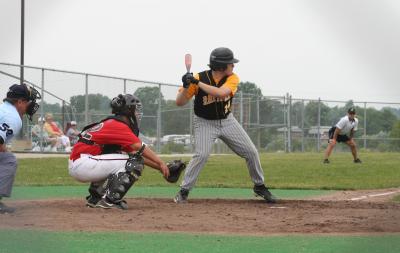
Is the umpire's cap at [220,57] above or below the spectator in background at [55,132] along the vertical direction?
above

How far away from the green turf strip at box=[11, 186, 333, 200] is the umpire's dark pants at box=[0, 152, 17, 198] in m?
2.62

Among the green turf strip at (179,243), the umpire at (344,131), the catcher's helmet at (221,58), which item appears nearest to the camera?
the green turf strip at (179,243)

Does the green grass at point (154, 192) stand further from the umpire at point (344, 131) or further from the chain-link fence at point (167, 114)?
the umpire at point (344, 131)

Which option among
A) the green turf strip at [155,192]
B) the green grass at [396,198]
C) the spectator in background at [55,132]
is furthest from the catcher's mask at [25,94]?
the spectator in background at [55,132]

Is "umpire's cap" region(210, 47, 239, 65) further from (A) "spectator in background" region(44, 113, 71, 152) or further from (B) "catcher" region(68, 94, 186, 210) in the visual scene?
(A) "spectator in background" region(44, 113, 71, 152)

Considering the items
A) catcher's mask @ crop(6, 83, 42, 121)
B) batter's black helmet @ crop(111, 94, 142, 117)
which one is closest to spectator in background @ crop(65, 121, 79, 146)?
batter's black helmet @ crop(111, 94, 142, 117)

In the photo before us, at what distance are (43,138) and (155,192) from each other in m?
12.3

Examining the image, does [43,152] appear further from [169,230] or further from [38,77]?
[169,230]

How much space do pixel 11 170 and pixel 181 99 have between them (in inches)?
86.5

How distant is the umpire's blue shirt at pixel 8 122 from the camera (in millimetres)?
7254

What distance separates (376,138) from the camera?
34.3 metres

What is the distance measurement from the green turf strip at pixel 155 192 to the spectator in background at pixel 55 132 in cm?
1070

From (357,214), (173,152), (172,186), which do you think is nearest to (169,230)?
(357,214)

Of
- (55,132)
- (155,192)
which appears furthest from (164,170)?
(55,132)
